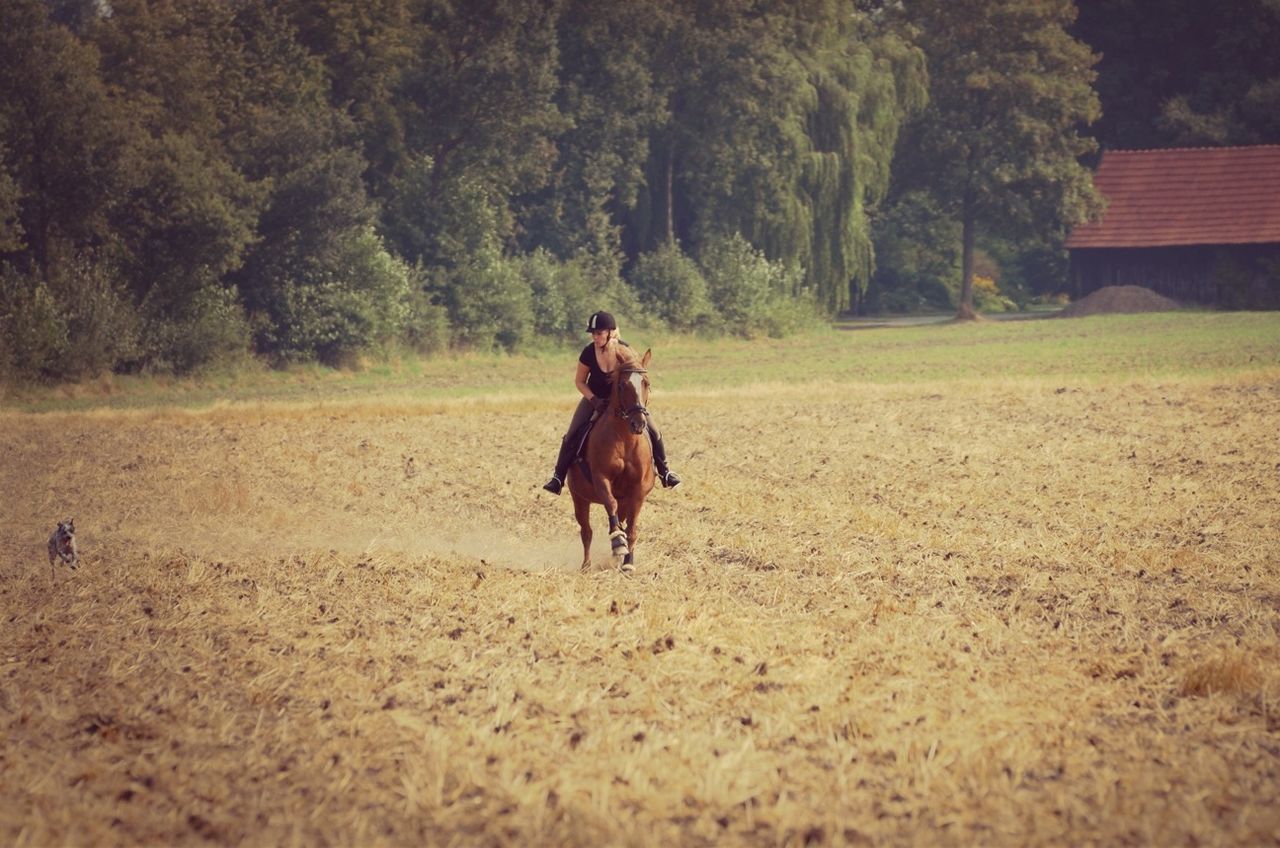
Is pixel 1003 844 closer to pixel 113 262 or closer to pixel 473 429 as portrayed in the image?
pixel 473 429

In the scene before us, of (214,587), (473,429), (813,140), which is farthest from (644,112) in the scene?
(214,587)

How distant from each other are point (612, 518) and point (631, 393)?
1.17m

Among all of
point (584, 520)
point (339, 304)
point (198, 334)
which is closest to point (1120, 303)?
point (339, 304)

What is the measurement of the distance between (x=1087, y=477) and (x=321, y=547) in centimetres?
959

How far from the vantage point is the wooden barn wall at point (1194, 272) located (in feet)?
214

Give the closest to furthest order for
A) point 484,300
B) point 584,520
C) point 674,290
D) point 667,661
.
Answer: point 667,661 < point 584,520 < point 484,300 < point 674,290

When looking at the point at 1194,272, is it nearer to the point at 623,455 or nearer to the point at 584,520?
the point at 584,520

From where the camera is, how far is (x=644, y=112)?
184ft

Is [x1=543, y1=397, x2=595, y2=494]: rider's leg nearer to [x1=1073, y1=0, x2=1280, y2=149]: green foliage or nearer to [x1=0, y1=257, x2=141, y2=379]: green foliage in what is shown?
[x1=0, y1=257, x2=141, y2=379]: green foliage

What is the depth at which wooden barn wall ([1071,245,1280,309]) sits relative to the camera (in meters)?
65.1

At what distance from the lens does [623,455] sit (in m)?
14.5

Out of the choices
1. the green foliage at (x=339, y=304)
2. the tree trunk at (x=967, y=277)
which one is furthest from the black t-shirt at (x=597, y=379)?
the tree trunk at (x=967, y=277)

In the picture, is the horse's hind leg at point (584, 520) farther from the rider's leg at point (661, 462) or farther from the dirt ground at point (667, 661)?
the rider's leg at point (661, 462)

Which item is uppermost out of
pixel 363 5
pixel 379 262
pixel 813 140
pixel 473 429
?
pixel 363 5
